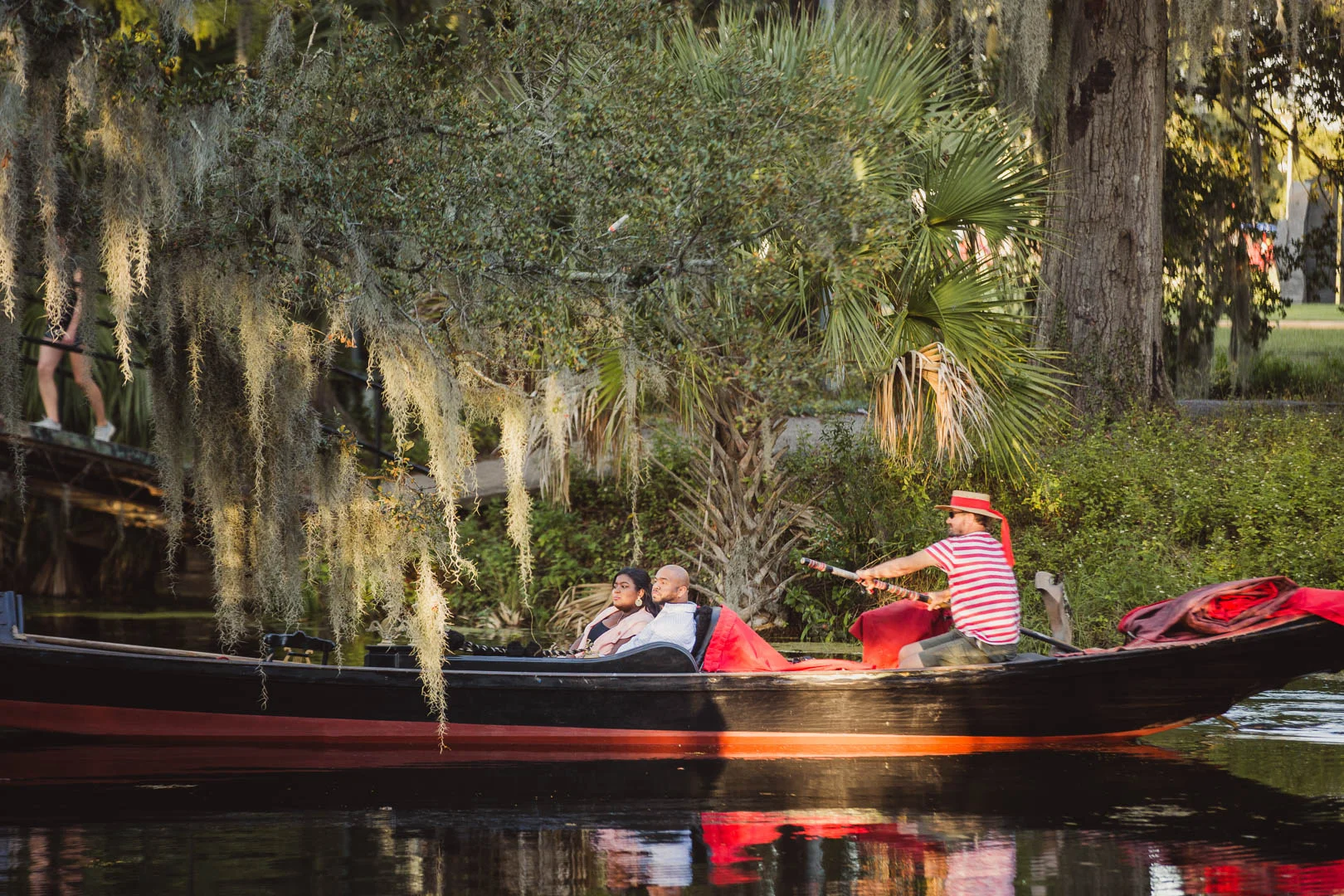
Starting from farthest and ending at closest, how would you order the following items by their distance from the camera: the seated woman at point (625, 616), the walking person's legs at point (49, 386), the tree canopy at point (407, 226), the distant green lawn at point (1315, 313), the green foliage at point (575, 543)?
1. the distant green lawn at point (1315, 313)
2. the green foliage at point (575, 543)
3. the walking person's legs at point (49, 386)
4. the seated woman at point (625, 616)
5. the tree canopy at point (407, 226)

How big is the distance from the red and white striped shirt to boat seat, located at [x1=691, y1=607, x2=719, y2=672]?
1.50 meters

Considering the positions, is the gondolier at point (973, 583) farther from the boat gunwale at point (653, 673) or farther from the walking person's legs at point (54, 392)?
the walking person's legs at point (54, 392)

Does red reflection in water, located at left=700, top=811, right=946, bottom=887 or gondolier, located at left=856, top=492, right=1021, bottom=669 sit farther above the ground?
gondolier, located at left=856, top=492, right=1021, bottom=669

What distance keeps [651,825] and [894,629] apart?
10.9ft

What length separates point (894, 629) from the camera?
34.9 ft

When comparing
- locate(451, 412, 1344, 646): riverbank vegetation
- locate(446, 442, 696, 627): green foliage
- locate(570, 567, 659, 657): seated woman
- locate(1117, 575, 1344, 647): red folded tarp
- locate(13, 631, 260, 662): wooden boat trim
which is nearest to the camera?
locate(1117, 575, 1344, 647): red folded tarp

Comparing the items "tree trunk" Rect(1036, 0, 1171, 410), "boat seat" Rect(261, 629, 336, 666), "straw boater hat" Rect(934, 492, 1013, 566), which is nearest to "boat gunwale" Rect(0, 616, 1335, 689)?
"boat seat" Rect(261, 629, 336, 666)

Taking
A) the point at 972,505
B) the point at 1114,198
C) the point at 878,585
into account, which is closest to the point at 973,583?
the point at 972,505

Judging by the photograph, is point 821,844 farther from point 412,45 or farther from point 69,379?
point 69,379

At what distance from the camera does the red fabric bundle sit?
10609mm

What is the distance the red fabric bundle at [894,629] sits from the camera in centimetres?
1061

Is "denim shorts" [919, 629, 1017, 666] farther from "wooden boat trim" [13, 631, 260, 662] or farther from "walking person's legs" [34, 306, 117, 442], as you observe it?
"walking person's legs" [34, 306, 117, 442]

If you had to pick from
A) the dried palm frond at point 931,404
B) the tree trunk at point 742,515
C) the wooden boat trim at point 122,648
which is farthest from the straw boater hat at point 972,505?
the wooden boat trim at point 122,648

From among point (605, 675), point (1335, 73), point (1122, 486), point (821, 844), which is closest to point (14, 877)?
point (821, 844)
